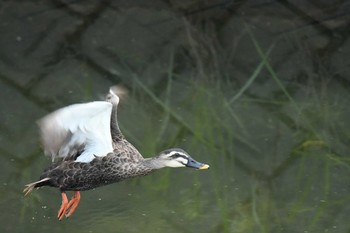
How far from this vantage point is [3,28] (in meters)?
7.74

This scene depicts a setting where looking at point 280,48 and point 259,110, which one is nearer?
point 259,110

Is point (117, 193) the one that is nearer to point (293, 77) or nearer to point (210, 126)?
point (210, 126)

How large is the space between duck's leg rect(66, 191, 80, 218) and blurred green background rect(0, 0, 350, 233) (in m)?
0.08

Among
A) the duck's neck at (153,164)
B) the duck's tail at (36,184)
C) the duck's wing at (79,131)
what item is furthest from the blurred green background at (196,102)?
the duck's wing at (79,131)

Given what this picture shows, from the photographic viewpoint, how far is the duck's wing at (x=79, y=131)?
16.5 ft

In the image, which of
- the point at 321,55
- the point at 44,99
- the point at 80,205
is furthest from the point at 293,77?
the point at 80,205

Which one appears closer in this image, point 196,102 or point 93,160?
point 93,160

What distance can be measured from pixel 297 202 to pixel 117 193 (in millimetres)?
864

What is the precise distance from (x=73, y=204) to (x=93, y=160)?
31cm

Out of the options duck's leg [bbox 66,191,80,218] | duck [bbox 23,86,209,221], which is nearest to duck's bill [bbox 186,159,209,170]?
duck [bbox 23,86,209,221]

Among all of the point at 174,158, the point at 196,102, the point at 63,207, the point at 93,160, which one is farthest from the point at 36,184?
the point at 196,102

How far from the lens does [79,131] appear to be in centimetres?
528

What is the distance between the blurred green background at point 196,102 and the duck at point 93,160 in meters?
0.26

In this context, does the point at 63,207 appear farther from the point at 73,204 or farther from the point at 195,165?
the point at 195,165
